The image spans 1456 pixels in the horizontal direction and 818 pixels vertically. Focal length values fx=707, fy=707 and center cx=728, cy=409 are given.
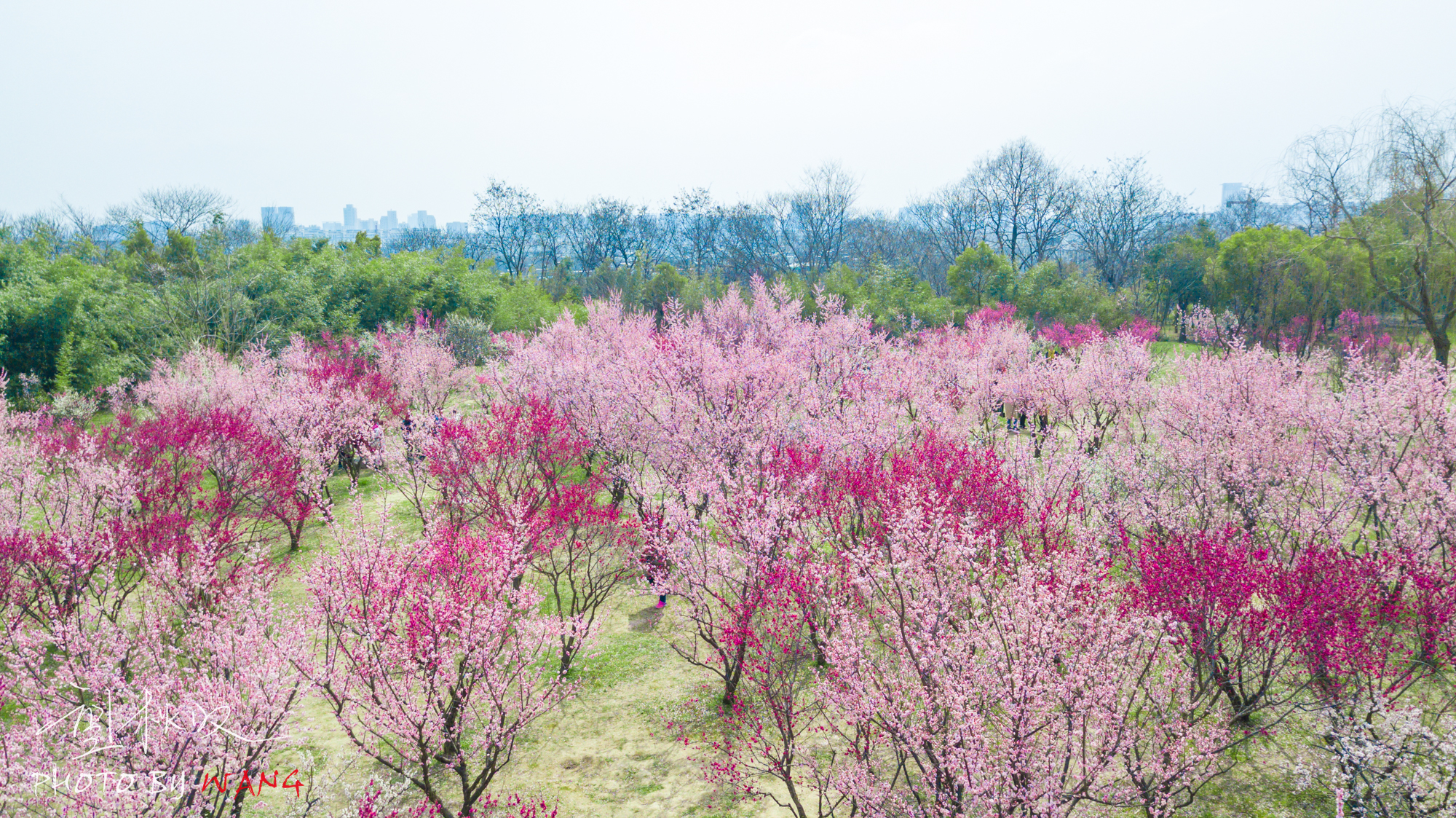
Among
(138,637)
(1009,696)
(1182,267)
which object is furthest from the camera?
(1182,267)

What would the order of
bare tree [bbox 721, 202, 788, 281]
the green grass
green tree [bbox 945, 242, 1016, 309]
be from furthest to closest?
bare tree [bbox 721, 202, 788, 281], green tree [bbox 945, 242, 1016, 309], the green grass

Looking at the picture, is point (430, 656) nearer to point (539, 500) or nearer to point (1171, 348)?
point (539, 500)

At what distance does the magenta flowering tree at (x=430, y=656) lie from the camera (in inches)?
262

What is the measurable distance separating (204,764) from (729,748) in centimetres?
502

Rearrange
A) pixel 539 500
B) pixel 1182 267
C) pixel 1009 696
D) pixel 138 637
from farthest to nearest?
1. pixel 1182 267
2. pixel 539 500
3. pixel 138 637
4. pixel 1009 696

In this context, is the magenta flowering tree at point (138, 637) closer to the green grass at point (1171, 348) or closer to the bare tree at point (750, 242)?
the green grass at point (1171, 348)

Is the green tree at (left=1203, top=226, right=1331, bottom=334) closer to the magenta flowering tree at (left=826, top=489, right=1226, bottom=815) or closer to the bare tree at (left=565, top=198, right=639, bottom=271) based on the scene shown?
the magenta flowering tree at (left=826, top=489, right=1226, bottom=815)

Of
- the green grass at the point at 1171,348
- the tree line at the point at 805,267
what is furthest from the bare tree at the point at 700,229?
the green grass at the point at 1171,348

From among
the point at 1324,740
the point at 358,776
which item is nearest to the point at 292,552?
the point at 358,776

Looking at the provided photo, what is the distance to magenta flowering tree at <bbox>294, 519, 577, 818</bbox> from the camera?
6.66m

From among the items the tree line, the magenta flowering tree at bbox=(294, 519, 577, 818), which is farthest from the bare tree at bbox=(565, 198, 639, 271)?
the magenta flowering tree at bbox=(294, 519, 577, 818)

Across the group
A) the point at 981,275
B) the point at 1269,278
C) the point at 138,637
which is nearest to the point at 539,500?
the point at 138,637

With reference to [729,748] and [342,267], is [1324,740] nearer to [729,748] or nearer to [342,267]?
[729,748]

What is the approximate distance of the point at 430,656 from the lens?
6645 mm
